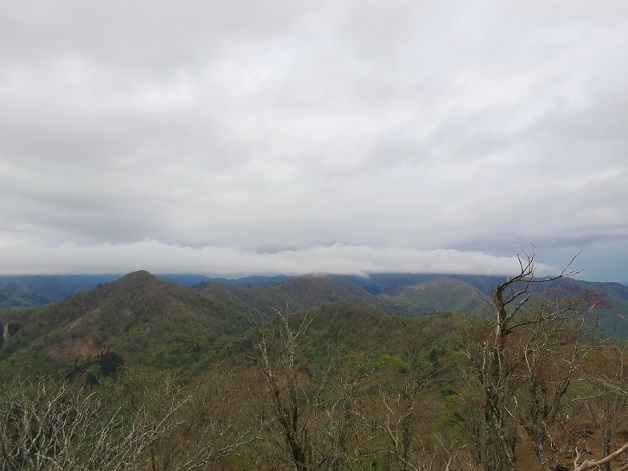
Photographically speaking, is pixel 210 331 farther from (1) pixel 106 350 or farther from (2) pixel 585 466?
(2) pixel 585 466

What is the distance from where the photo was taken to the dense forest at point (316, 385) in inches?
366

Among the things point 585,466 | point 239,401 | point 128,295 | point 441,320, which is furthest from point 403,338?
point 128,295

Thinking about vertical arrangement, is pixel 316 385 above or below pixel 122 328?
above

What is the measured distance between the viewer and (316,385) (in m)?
19.7

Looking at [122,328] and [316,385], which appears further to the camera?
[122,328]

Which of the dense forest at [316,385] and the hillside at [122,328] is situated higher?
the dense forest at [316,385]

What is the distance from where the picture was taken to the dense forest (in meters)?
9.30

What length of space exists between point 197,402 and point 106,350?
127770mm

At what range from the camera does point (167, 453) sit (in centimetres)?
2078

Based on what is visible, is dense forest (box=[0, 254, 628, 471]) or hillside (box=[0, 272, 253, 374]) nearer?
dense forest (box=[0, 254, 628, 471])

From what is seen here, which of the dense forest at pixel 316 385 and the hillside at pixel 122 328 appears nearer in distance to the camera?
the dense forest at pixel 316 385

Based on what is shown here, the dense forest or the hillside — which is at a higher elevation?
the dense forest

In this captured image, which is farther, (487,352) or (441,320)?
(441,320)

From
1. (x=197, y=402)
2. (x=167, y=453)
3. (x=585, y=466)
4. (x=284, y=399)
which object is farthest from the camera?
(x=197, y=402)
